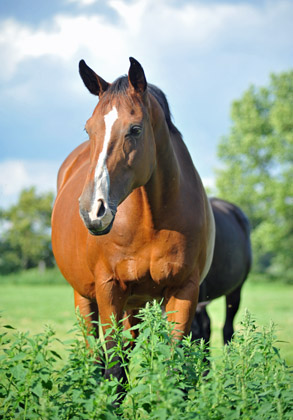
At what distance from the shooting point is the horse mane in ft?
10.3

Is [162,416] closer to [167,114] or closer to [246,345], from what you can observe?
[246,345]

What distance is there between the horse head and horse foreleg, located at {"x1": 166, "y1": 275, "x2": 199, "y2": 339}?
87 cm

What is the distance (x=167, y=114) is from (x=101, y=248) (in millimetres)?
1166

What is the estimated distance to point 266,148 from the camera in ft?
115

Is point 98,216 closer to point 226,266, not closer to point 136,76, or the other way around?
point 136,76

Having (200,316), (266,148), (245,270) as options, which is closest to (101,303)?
(200,316)

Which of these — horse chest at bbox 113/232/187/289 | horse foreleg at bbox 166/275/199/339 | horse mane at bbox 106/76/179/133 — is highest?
horse mane at bbox 106/76/179/133

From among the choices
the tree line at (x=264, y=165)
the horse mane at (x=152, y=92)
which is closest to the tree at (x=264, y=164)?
the tree line at (x=264, y=165)

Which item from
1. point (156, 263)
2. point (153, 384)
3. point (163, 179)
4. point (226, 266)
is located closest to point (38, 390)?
point (153, 384)

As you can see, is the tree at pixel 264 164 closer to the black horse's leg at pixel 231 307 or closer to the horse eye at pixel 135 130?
the black horse's leg at pixel 231 307

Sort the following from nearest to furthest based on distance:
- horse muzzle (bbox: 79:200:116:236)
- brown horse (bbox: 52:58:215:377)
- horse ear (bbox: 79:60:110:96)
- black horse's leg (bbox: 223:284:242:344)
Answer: horse muzzle (bbox: 79:200:116:236) < brown horse (bbox: 52:58:215:377) < horse ear (bbox: 79:60:110:96) < black horse's leg (bbox: 223:284:242:344)

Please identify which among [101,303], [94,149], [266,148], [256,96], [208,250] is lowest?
[101,303]

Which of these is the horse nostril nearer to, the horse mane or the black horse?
the horse mane

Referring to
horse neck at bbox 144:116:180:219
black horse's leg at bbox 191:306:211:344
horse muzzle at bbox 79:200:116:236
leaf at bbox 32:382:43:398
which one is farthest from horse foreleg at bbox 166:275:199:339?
black horse's leg at bbox 191:306:211:344
